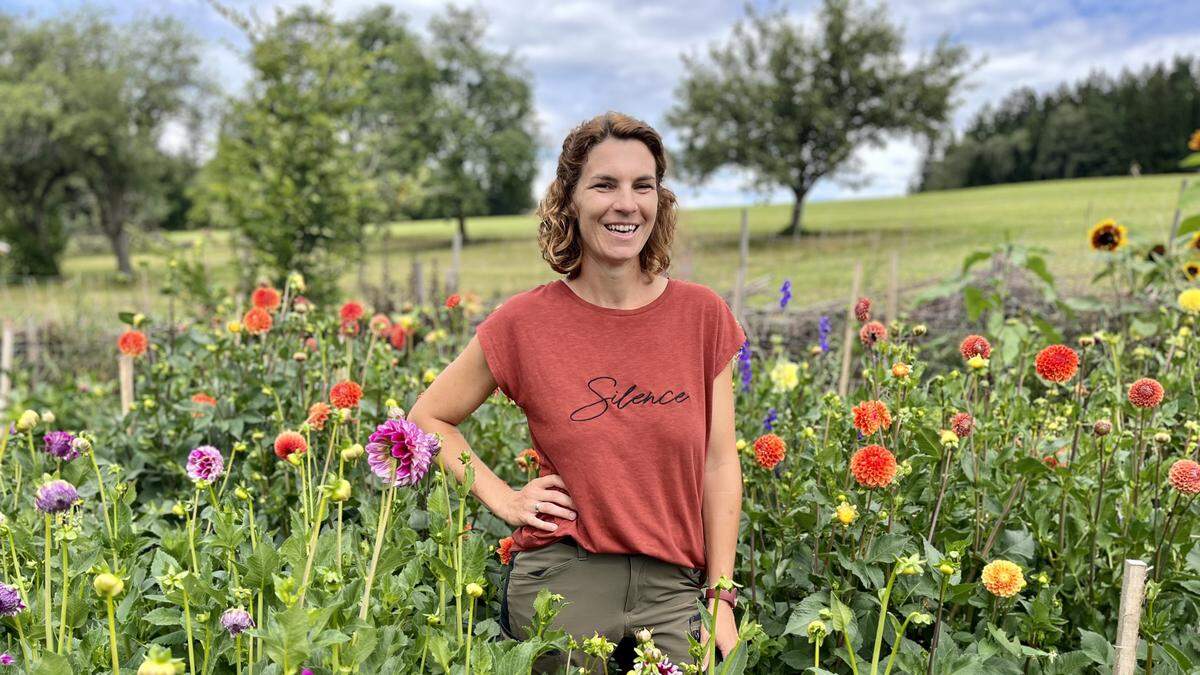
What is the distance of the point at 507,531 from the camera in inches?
92.0

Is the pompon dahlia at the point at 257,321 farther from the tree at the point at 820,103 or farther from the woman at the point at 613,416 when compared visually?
the tree at the point at 820,103

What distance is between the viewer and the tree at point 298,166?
784 cm

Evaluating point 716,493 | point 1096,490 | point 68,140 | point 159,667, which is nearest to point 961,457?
point 1096,490

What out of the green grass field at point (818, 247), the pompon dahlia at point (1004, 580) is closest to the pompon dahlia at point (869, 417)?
the pompon dahlia at point (1004, 580)

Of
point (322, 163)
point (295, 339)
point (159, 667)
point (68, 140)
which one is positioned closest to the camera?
point (159, 667)

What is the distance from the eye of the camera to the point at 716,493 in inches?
74.6

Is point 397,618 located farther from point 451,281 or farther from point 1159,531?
point 451,281

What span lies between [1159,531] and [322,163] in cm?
751

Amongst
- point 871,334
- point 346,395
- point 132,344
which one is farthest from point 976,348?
point 132,344

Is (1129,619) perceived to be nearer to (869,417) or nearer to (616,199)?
(869,417)

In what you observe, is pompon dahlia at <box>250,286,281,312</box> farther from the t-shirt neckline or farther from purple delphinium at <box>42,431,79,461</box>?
the t-shirt neckline

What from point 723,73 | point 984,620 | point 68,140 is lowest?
point 984,620

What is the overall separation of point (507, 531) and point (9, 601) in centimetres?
116

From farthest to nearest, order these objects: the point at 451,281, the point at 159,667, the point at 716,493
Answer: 1. the point at 451,281
2. the point at 716,493
3. the point at 159,667
